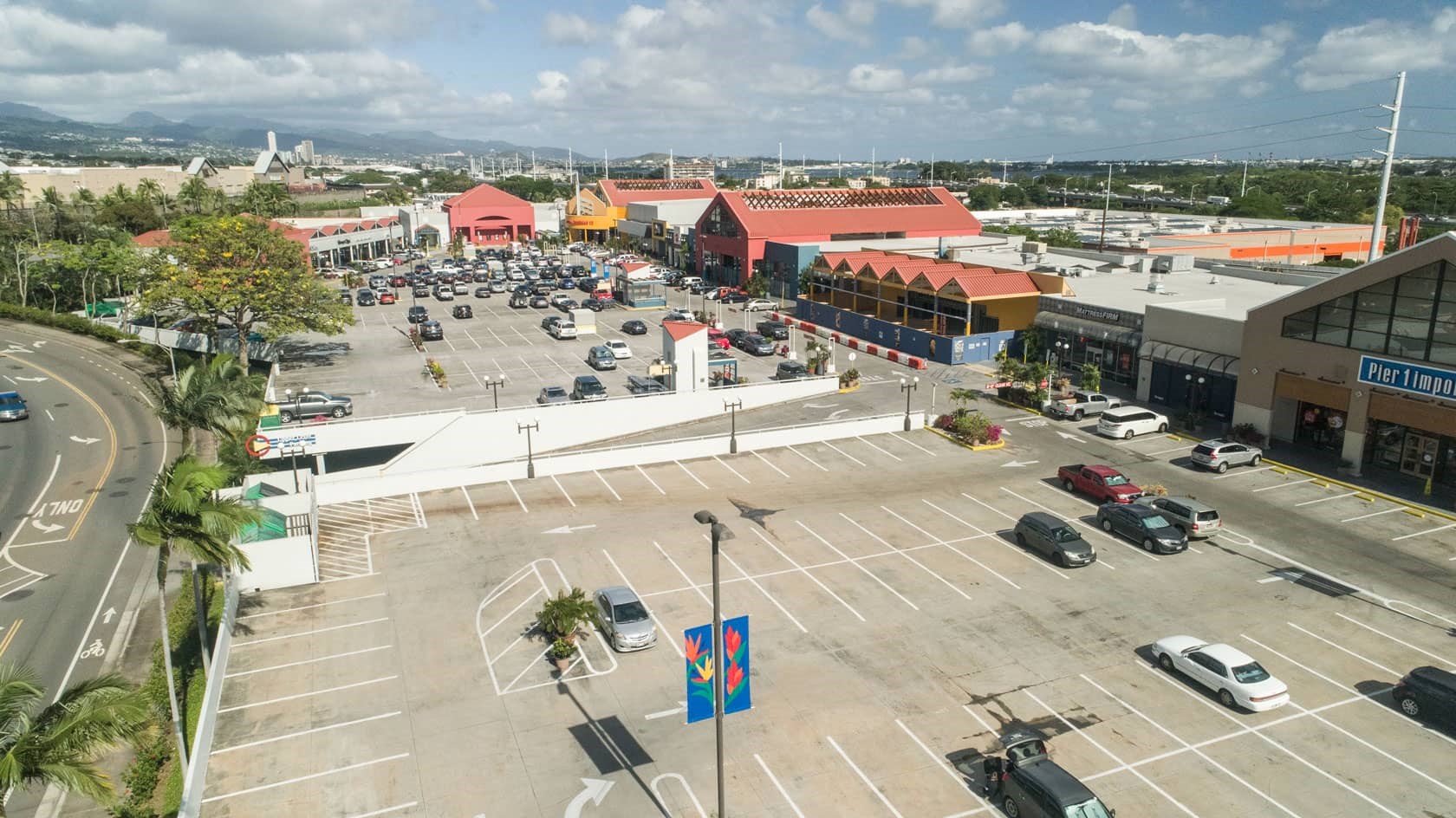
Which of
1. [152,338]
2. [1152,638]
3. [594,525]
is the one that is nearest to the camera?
[1152,638]

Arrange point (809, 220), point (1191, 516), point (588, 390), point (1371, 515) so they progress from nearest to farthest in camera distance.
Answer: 1. point (1191, 516)
2. point (1371, 515)
3. point (588, 390)
4. point (809, 220)

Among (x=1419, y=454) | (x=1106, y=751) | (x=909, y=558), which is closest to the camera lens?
(x=1106, y=751)

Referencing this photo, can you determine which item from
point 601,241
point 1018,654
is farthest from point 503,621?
point 601,241

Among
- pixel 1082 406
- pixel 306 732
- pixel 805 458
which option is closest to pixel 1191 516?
pixel 1082 406

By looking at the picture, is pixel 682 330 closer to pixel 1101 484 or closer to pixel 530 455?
pixel 530 455

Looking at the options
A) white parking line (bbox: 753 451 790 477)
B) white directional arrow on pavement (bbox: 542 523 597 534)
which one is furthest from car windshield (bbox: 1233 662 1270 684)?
white directional arrow on pavement (bbox: 542 523 597 534)

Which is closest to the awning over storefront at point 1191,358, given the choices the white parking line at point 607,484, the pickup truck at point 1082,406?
the pickup truck at point 1082,406

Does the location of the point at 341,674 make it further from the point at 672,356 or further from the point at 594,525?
the point at 672,356
